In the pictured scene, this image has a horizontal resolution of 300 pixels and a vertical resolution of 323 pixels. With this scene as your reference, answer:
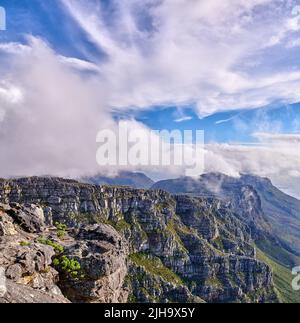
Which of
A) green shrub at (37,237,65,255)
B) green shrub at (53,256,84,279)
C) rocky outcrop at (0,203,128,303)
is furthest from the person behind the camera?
green shrub at (37,237,65,255)

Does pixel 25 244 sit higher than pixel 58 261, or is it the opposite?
pixel 25 244

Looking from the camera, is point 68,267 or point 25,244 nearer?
point 25,244

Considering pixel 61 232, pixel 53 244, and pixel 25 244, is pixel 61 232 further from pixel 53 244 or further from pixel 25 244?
pixel 25 244

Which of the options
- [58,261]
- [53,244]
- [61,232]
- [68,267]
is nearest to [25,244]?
[58,261]

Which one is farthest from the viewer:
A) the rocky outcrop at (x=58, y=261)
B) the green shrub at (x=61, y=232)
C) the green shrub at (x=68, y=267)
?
the green shrub at (x=61, y=232)

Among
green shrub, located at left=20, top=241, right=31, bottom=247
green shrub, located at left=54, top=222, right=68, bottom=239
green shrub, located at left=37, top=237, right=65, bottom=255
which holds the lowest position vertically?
green shrub, located at left=37, top=237, right=65, bottom=255

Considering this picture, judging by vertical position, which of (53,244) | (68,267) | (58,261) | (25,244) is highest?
(25,244)

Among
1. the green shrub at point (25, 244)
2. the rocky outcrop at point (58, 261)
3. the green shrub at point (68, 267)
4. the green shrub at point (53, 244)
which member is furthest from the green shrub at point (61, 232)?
the green shrub at point (68, 267)

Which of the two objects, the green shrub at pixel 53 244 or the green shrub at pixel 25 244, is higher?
the green shrub at pixel 25 244

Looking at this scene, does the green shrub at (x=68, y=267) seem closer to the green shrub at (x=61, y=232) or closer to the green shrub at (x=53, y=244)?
the green shrub at (x=53, y=244)

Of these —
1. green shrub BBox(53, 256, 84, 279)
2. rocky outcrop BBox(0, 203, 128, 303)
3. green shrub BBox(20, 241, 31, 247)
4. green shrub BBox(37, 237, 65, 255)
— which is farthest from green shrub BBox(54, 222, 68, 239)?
green shrub BBox(53, 256, 84, 279)

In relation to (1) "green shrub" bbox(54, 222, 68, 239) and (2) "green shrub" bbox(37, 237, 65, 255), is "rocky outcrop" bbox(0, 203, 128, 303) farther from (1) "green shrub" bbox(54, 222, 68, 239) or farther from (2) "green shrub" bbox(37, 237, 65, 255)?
(1) "green shrub" bbox(54, 222, 68, 239)
